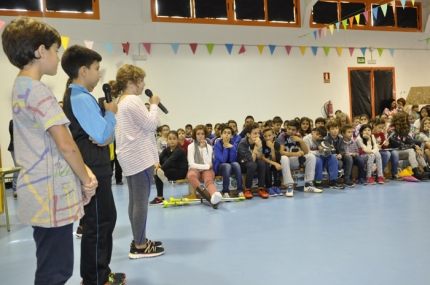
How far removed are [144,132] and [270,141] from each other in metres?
2.66

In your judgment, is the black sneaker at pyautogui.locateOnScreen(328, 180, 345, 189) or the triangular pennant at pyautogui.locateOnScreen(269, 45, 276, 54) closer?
the black sneaker at pyautogui.locateOnScreen(328, 180, 345, 189)

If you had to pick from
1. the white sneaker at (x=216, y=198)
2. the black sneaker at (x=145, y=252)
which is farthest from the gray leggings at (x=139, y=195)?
the white sneaker at (x=216, y=198)

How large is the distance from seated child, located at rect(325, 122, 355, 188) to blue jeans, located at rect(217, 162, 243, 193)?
4.61 feet

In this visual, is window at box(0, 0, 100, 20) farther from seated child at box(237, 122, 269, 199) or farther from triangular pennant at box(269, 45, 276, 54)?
seated child at box(237, 122, 269, 199)

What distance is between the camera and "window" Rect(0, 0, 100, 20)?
269 inches

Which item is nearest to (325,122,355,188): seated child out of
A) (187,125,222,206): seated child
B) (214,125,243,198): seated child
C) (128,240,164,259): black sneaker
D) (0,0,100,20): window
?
(214,125,243,198): seated child

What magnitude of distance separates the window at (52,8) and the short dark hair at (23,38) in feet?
21.3

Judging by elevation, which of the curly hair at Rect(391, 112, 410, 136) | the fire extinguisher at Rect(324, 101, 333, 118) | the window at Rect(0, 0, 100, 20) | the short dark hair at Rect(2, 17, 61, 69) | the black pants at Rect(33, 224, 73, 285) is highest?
the window at Rect(0, 0, 100, 20)

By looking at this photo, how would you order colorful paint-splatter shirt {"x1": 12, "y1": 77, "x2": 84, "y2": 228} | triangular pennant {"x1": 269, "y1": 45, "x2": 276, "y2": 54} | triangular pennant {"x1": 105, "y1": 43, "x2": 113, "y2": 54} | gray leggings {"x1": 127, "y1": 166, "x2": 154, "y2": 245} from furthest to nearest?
→ triangular pennant {"x1": 269, "y1": 45, "x2": 276, "y2": 54}
triangular pennant {"x1": 105, "y1": 43, "x2": 113, "y2": 54}
gray leggings {"x1": 127, "y1": 166, "x2": 154, "y2": 245}
colorful paint-splatter shirt {"x1": 12, "y1": 77, "x2": 84, "y2": 228}

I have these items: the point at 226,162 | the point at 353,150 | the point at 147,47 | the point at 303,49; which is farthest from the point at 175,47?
the point at 353,150

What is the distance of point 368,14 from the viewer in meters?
9.48

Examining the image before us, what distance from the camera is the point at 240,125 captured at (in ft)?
27.9

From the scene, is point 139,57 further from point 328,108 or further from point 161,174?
point 328,108

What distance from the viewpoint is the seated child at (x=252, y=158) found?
4617 millimetres
